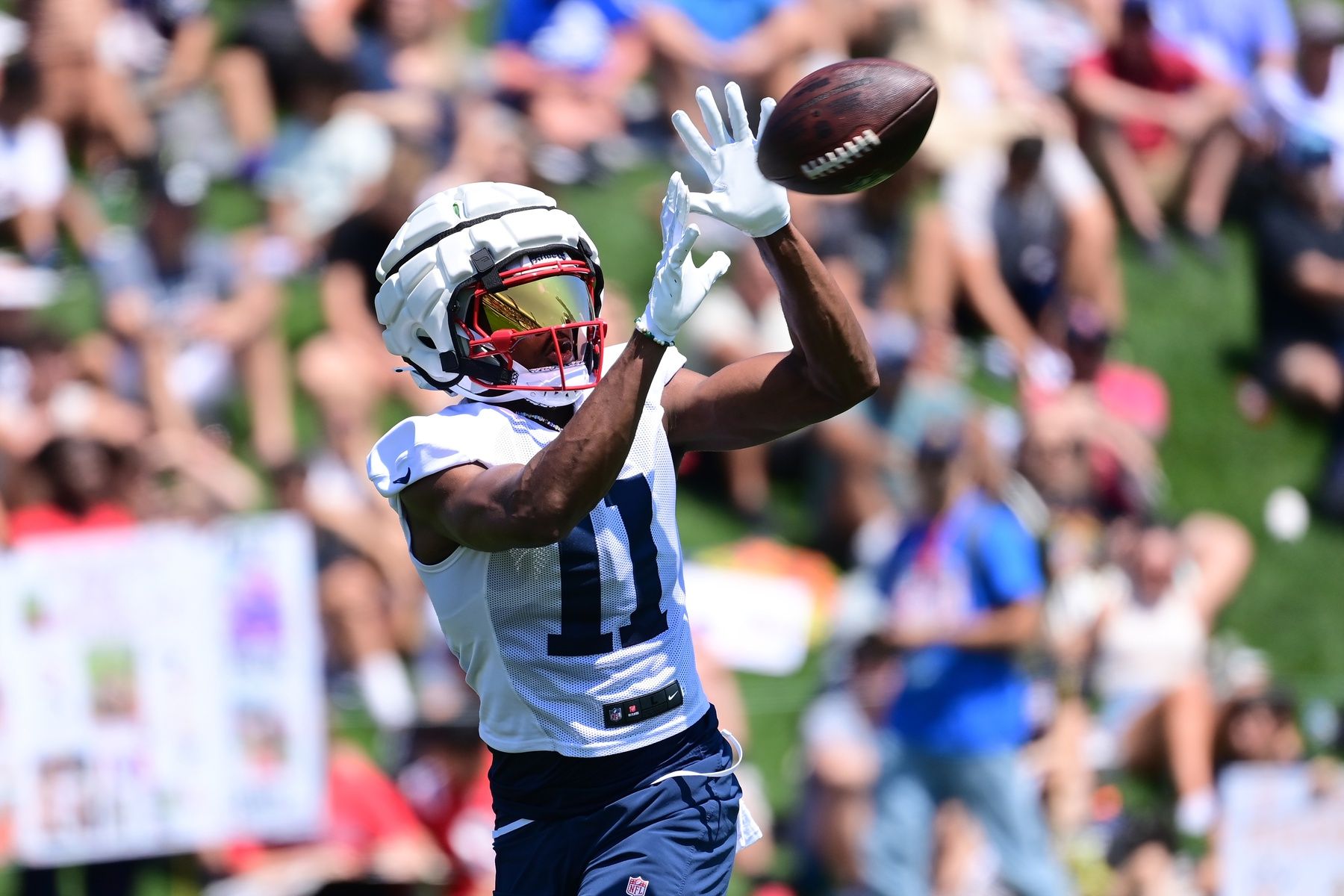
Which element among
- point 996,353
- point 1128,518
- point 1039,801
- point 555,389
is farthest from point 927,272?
point 555,389

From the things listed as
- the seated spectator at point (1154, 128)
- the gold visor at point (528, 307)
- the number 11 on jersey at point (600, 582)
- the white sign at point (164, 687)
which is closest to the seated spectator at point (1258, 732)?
the white sign at point (164, 687)

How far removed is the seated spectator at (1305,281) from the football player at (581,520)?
604 cm

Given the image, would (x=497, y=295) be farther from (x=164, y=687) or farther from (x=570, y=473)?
(x=164, y=687)

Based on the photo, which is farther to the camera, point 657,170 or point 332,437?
point 657,170

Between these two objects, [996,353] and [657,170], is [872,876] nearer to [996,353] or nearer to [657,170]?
[996,353]

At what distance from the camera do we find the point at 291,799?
21.1 feet

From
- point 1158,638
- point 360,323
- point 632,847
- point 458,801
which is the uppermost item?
point 360,323

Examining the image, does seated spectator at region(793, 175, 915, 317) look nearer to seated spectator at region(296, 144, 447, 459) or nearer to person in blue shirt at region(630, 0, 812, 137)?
person in blue shirt at region(630, 0, 812, 137)

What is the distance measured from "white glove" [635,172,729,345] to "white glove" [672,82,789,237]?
0.23 feet

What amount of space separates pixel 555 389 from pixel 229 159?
6448 millimetres

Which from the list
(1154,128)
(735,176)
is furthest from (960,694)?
(1154,128)

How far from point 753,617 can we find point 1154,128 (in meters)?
3.79

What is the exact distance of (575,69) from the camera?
9.56 metres

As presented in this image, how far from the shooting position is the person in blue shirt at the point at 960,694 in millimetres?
6227
